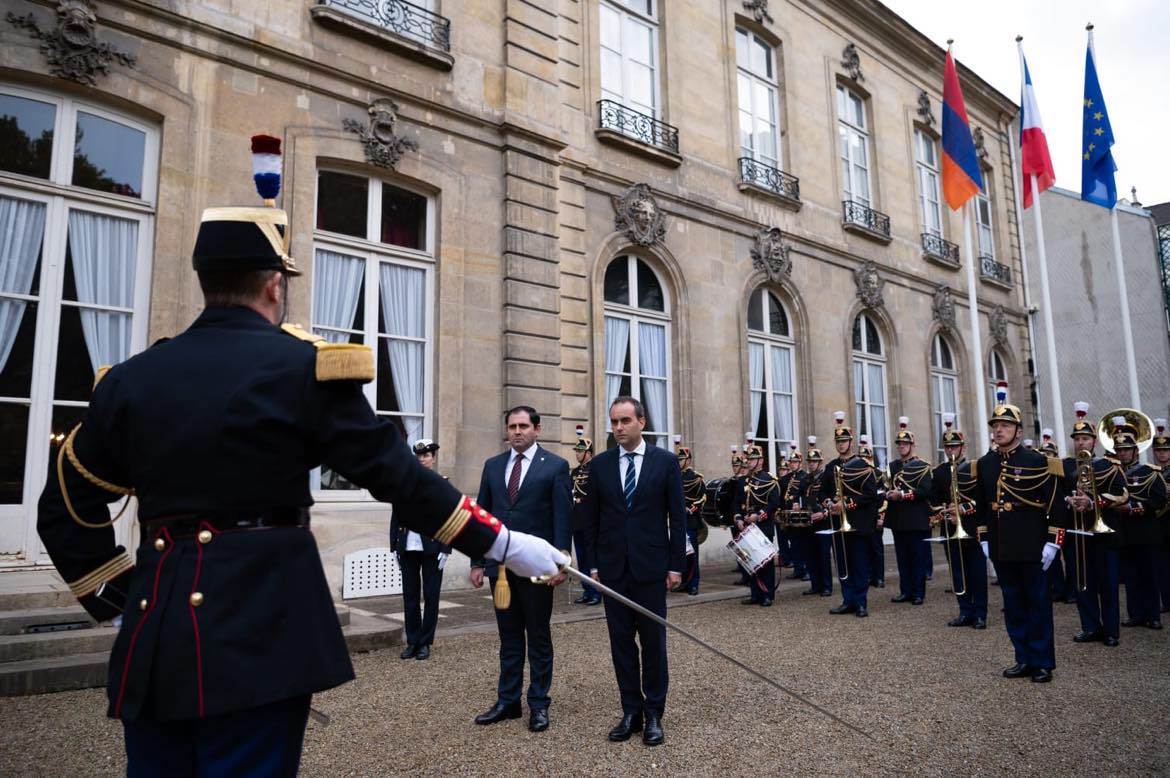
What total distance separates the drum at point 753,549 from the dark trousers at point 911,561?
6.80 feet

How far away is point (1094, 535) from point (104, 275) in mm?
9764

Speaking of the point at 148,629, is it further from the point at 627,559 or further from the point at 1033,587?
the point at 1033,587

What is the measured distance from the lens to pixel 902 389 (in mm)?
17578

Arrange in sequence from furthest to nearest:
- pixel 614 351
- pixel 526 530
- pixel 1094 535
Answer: pixel 614 351 < pixel 1094 535 < pixel 526 530

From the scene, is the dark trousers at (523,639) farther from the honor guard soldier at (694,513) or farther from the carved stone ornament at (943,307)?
the carved stone ornament at (943,307)

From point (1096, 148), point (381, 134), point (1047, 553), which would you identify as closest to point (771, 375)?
point (1096, 148)

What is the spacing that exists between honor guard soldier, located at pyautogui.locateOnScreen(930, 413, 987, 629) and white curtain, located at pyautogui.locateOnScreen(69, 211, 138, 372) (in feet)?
27.4

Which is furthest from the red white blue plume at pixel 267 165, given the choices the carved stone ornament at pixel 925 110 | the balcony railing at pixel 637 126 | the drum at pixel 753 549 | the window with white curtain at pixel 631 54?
the carved stone ornament at pixel 925 110

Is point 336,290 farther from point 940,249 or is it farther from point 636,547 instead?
point 940,249

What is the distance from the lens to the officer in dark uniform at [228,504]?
1847 millimetres

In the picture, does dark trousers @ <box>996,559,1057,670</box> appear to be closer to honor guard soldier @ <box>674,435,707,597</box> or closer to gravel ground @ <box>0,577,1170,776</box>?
gravel ground @ <box>0,577,1170,776</box>

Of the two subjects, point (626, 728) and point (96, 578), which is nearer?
point (96, 578)

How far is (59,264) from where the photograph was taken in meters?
7.78

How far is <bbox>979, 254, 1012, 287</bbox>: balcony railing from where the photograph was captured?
21.2m
